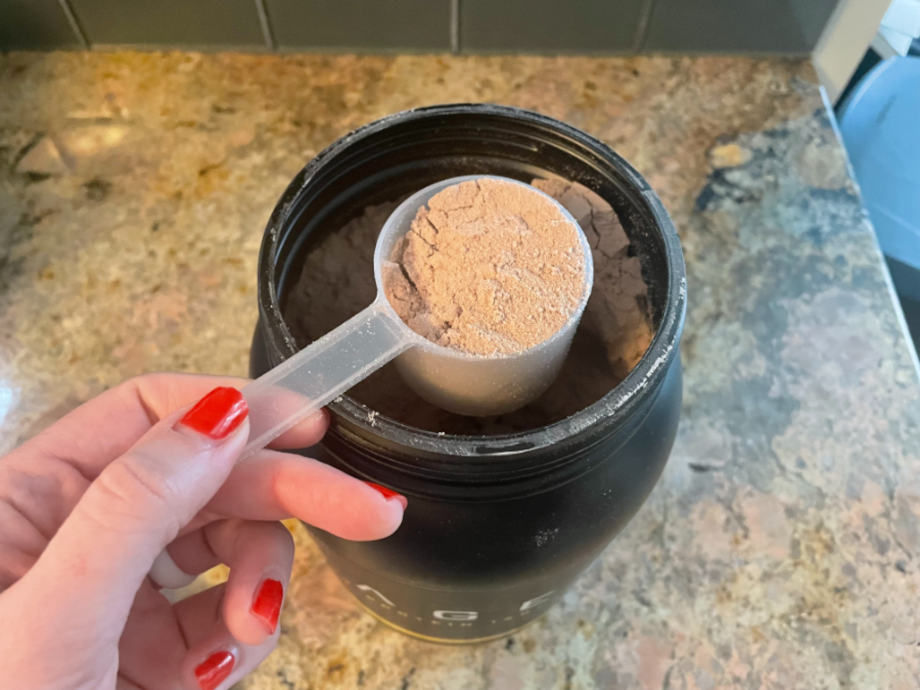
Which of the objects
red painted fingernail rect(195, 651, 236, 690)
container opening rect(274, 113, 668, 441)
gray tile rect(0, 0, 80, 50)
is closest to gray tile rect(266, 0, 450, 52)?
gray tile rect(0, 0, 80, 50)

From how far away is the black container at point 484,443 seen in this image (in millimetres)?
367

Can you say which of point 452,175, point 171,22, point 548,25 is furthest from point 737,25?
point 171,22

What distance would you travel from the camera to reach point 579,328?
20.3 inches

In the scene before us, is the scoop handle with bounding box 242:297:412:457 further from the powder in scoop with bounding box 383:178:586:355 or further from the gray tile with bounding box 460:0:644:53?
the gray tile with bounding box 460:0:644:53

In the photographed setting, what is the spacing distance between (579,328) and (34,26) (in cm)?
69

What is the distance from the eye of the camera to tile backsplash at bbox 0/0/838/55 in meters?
0.79

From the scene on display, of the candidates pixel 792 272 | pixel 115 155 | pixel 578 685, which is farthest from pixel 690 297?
pixel 115 155

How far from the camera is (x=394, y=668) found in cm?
58

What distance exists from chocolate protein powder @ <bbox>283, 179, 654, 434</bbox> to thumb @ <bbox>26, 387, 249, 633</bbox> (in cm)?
12

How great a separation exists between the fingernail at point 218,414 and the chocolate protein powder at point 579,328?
12 cm

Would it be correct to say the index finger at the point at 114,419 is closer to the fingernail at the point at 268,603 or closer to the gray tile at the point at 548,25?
the fingernail at the point at 268,603

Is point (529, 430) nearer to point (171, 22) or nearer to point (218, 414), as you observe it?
point (218, 414)

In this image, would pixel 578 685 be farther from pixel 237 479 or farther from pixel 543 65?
pixel 543 65

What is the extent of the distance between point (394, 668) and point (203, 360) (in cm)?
32
